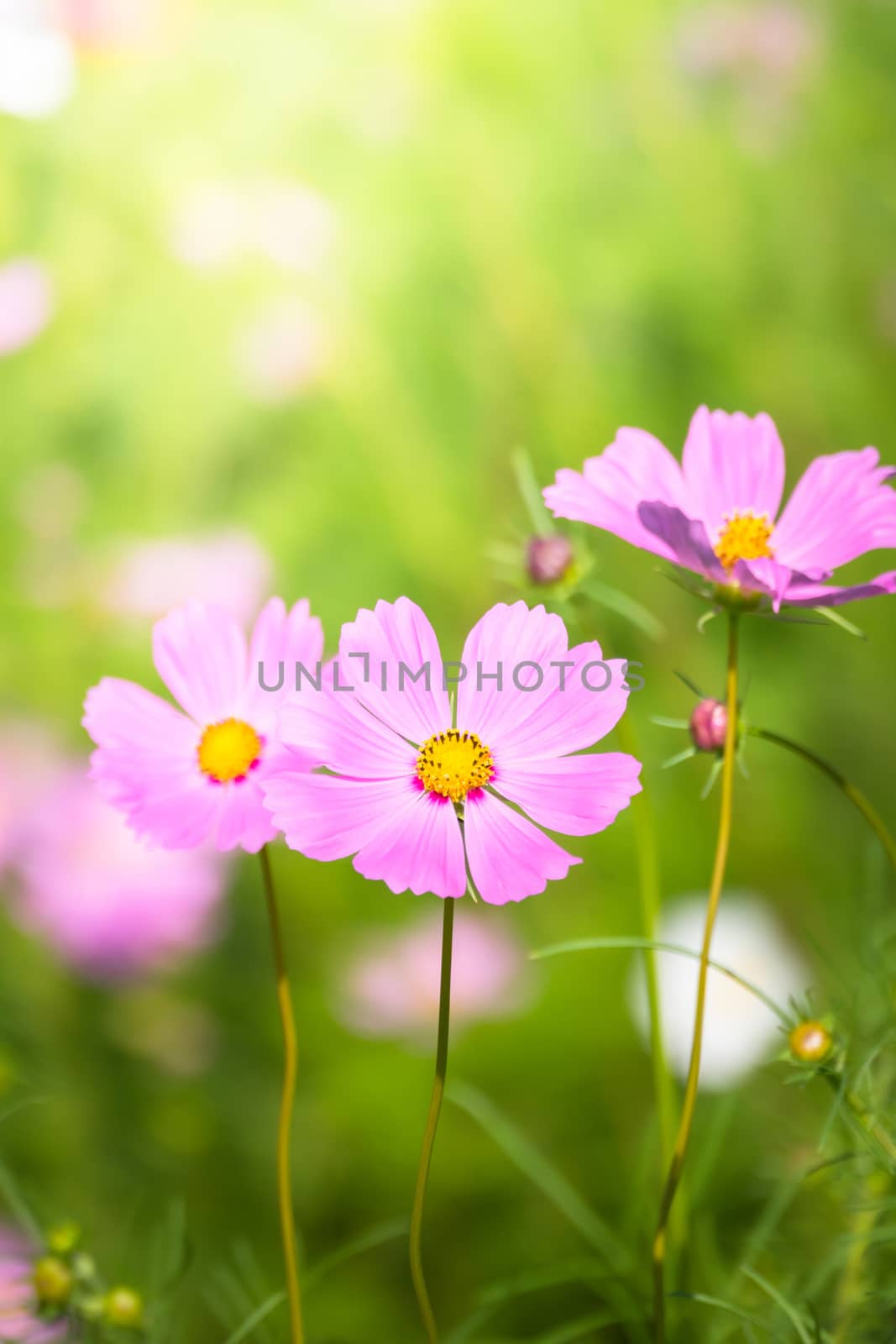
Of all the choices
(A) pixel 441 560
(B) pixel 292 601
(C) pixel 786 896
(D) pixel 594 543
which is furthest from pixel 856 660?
(D) pixel 594 543

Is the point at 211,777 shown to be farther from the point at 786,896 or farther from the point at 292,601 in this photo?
the point at 786,896

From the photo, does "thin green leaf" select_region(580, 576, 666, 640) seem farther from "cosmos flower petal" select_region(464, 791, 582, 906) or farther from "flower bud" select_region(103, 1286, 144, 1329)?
"flower bud" select_region(103, 1286, 144, 1329)

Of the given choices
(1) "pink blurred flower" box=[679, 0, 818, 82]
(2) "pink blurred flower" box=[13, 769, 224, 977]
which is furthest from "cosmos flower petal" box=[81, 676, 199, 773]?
(1) "pink blurred flower" box=[679, 0, 818, 82]

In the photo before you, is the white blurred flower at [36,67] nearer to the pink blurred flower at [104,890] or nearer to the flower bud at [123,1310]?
the pink blurred flower at [104,890]

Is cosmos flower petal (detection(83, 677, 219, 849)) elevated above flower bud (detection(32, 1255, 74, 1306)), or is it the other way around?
cosmos flower petal (detection(83, 677, 219, 849))

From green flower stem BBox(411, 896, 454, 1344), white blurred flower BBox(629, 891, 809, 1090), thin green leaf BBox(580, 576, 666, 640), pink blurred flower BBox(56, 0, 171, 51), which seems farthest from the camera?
pink blurred flower BBox(56, 0, 171, 51)

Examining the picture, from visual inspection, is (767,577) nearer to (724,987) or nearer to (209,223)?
(724,987)
